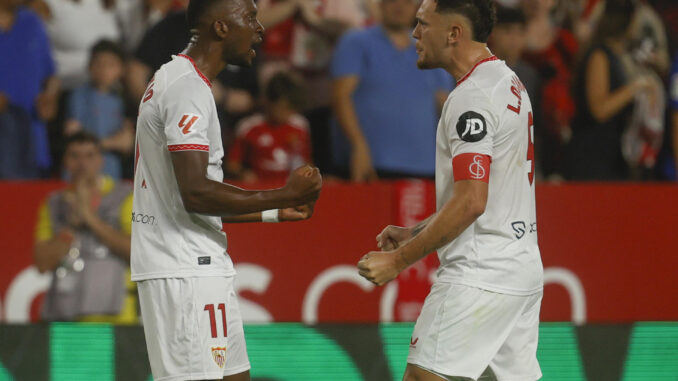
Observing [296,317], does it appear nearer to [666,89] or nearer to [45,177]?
[45,177]

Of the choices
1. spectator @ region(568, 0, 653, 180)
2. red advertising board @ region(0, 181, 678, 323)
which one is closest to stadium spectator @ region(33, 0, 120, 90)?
red advertising board @ region(0, 181, 678, 323)

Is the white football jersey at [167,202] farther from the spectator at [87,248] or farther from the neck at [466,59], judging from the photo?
the spectator at [87,248]

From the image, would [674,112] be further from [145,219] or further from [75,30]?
[145,219]

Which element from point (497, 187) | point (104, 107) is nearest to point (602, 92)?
point (104, 107)

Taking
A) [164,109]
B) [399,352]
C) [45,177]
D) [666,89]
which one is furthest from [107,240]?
[666,89]

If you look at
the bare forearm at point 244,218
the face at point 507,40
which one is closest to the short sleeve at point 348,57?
the face at point 507,40

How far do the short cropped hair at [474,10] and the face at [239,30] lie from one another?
773 mm

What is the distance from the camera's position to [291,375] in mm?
5781

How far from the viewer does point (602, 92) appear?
8.45 meters

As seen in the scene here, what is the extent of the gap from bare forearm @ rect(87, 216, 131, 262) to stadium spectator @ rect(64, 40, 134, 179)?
666 millimetres

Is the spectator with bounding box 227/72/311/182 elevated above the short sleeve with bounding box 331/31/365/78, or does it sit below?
below

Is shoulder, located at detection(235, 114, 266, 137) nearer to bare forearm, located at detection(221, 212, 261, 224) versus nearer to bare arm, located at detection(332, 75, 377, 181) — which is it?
bare arm, located at detection(332, 75, 377, 181)

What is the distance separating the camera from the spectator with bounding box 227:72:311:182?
8258 millimetres

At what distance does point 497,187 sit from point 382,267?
60 cm
